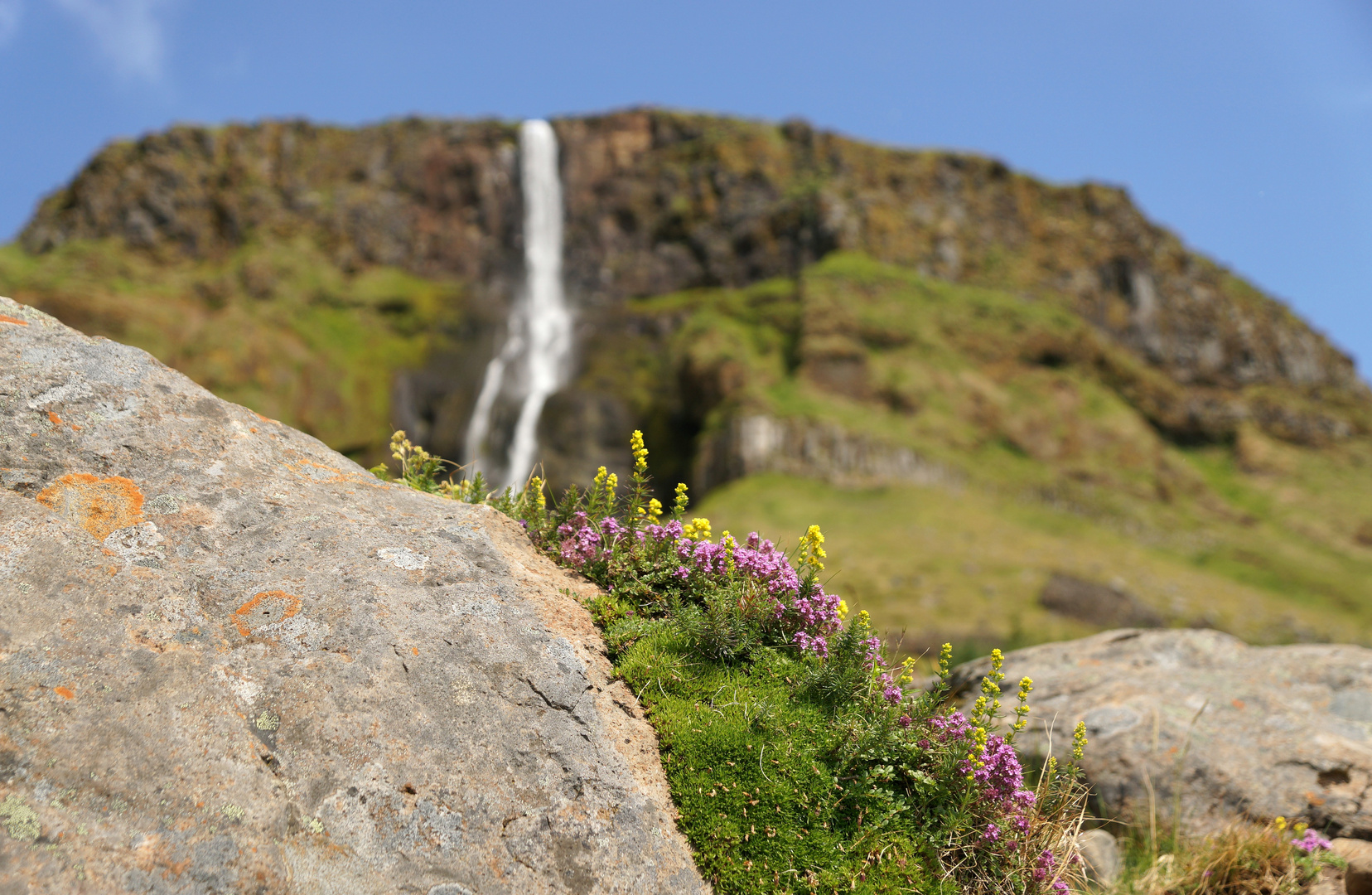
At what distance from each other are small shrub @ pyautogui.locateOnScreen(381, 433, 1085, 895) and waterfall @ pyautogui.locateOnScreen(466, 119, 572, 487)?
133 feet

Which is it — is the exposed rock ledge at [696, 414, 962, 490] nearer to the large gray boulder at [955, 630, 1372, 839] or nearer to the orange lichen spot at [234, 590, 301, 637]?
the large gray boulder at [955, 630, 1372, 839]

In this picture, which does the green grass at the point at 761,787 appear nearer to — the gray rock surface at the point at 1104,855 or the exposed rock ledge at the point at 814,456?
the gray rock surface at the point at 1104,855

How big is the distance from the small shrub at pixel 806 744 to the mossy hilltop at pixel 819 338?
23.6m

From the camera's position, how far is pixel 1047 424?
61.1 m

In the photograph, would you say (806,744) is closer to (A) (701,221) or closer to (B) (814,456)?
(B) (814,456)

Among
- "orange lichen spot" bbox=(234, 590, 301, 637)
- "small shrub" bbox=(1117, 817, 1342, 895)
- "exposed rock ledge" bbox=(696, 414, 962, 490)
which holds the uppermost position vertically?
"exposed rock ledge" bbox=(696, 414, 962, 490)

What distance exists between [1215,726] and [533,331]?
70158mm

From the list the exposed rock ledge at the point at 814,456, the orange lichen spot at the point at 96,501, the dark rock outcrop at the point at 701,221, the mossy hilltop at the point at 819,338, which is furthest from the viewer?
the dark rock outcrop at the point at 701,221

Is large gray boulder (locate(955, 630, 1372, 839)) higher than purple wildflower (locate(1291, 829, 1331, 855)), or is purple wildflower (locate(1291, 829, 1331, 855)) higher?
large gray boulder (locate(955, 630, 1372, 839))

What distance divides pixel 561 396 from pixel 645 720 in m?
54.1

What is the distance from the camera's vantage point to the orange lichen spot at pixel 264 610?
4867 millimetres

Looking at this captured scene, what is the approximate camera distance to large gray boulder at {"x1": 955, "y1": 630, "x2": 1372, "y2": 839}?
283 inches

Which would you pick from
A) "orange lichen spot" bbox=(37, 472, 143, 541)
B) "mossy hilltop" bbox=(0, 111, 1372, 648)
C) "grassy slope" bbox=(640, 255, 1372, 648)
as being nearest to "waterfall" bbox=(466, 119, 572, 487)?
"mossy hilltop" bbox=(0, 111, 1372, 648)

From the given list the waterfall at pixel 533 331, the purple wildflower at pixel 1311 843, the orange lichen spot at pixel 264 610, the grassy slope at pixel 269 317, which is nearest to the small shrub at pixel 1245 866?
the purple wildflower at pixel 1311 843
